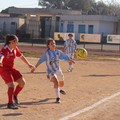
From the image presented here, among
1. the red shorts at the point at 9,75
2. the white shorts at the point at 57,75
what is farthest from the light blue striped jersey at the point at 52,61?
the red shorts at the point at 9,75

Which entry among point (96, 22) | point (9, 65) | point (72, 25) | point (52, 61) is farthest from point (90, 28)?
point (9, 65)

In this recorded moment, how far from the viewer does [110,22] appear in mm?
62094

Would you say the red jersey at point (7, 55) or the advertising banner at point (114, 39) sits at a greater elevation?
the red jersey at point (7, 55)

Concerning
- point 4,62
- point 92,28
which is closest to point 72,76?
point 4,62

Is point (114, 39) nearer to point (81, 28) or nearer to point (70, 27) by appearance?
point (81, 28)

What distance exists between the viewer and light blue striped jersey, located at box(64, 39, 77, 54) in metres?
19.9

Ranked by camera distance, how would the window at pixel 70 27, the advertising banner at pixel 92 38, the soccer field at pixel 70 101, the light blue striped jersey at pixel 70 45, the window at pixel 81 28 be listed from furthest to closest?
the window at pixel 70 27 → the window at pixel 81 28 → the advertising banner at pixel 92 38 → the light blue striped jersey at pixel 70 45 → the soccer field at pixel 70 101

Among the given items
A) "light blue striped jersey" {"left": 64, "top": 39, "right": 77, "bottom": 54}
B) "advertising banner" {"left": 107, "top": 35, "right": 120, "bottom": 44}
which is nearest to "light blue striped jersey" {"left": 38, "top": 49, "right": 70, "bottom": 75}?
"light blue striped jersey" {"left": 64, "top": 39, "right": 77, "bottom": 54}

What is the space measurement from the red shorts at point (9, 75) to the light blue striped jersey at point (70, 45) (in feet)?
33.0

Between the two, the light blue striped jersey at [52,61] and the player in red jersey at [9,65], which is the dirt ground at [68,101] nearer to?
the player in red jersey at [9,65]

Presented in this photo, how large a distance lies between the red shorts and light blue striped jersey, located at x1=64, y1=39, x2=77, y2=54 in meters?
10.1

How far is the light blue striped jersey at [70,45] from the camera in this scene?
19.9 metres

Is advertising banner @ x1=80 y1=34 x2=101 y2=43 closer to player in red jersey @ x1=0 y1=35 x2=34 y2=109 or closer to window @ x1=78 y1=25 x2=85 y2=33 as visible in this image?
window @ x1=78 y1=25 x2=85 y2=33

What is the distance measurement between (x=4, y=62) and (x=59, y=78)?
1.89 metres
